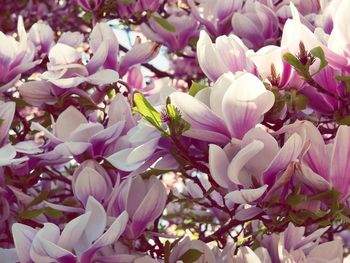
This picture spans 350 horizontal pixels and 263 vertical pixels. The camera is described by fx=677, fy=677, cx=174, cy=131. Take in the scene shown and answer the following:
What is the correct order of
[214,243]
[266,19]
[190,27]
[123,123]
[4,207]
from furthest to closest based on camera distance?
[190,27], [266,19], [214,243], [4,207], [123,123]

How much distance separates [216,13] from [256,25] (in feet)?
0.74

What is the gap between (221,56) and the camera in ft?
5.33

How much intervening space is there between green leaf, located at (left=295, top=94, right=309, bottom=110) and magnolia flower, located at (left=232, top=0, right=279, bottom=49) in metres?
0.75

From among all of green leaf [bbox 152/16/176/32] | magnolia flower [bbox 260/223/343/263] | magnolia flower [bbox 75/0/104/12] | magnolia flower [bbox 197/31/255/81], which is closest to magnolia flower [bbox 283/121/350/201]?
magnolia flower [bbox 197/31/255/81]

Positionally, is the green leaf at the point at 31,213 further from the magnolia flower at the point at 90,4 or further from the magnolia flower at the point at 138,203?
the magnolia flower at the point at 90,4

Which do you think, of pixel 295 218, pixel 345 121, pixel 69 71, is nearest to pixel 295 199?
pixel 295 218

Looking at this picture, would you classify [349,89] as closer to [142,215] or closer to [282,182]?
[282,182]

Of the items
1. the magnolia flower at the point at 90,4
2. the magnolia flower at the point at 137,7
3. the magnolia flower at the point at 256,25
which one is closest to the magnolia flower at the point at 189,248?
the magnolia flower at the point at 256,25

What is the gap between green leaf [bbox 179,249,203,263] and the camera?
1.73m

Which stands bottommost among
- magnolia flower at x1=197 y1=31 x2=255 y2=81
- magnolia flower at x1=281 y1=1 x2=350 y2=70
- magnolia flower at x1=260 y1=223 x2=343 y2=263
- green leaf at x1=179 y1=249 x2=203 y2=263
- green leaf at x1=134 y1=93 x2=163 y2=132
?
magnolia flower at x1=260 y1=223 x2=343 y2=263

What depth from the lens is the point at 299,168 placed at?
1491 mm

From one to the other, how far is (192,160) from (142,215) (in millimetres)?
247

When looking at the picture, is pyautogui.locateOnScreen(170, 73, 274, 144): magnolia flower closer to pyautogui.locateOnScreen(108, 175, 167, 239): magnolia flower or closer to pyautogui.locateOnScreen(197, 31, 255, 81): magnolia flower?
pyautogui.locateOnScreen(197, 31, 255, 81): magnolia flower

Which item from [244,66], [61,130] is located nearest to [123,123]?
[61,130]
